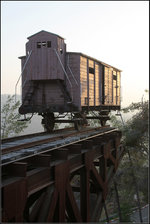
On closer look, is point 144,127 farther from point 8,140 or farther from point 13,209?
point 13,209

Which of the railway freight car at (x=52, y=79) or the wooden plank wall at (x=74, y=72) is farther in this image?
the wooden plank wall at (x=74, y=72)

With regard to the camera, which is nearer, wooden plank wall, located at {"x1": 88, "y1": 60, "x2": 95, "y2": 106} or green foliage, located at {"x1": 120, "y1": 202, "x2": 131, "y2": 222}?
wooden plank wall, located at {"x1": 88, "y1": 60, "x2": 95, "y2": 106}

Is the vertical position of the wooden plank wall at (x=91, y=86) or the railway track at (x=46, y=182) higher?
the wooden plank wall at (x=91, y=86)

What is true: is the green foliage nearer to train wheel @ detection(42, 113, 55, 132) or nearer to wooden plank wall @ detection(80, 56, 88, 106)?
train wheel @ detection(42, 113, 55, 132)

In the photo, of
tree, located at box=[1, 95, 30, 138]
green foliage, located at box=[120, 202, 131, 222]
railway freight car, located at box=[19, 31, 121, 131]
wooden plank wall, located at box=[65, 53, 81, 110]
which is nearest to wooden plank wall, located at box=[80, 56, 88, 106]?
railway freight car, located at box=[19, 31, 121, 131]

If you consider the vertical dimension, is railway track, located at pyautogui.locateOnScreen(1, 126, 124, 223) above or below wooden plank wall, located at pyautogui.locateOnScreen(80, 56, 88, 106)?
below

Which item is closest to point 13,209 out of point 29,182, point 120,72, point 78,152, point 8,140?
point 29,182

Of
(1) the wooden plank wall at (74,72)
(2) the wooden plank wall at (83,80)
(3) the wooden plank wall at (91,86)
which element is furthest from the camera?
(3) the wooden plank wall at (91,86)

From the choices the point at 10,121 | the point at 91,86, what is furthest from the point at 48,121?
the point at 10,121

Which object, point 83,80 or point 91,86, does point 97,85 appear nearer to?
point 91,86

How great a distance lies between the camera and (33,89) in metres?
12.8

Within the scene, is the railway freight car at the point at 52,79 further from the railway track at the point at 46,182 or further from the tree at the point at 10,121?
the tree at the point at 10,121

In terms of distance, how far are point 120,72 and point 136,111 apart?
307 inches

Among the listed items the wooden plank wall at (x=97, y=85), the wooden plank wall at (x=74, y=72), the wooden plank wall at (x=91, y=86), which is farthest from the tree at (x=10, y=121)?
the wooden plank wall at (x=74, y=72)
